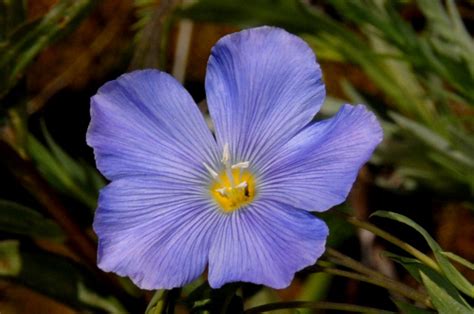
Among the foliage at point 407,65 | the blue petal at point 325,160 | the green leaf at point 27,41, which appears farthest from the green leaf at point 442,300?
the green leaf at point 27,41

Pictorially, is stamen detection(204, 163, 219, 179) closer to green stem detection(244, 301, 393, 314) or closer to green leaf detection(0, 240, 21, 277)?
green stem detection(244, 301, 393, 314)

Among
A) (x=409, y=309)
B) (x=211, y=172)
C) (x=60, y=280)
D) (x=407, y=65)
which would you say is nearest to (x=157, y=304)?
(x=211, y=172)

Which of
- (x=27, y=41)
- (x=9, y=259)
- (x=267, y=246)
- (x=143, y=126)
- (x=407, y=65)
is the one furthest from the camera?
(x=407, y=65)

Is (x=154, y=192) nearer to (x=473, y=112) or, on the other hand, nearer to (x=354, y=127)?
(x=354, y=127)

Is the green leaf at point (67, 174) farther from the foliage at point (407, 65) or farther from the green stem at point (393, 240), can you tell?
the green stem at point (393, 240)

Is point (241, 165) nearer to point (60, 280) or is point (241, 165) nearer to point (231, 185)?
point (231, 185)

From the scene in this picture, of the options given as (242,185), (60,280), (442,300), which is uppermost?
(242,185)

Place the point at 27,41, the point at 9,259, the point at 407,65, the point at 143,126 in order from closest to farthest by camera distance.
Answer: the point at 143,126 < the point at 27,41 < the point at 9,259 < the point at 407,65

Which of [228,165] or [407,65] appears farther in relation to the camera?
[407,65]
